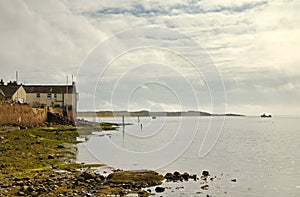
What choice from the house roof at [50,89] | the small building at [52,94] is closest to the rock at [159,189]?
the small building at [52,94]

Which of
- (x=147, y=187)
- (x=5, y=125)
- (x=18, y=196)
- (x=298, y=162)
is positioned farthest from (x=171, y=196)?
(x=5, y=125)

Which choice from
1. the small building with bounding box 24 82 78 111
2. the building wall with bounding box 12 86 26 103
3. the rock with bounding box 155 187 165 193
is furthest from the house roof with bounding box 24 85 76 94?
the rock with bounding box 155 187 165 193

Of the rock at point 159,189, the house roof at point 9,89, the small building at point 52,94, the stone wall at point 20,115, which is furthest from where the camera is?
the small building at point 52,94

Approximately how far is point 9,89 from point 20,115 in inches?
999

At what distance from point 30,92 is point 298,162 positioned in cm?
7190

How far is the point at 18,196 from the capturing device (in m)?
21.9

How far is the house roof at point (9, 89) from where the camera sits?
88125 millimetres

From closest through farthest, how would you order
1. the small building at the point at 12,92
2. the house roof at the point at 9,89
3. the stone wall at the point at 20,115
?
the stone wall at the point at 20,115, the small building at the point at 12,92, the house roof at the point at 9,89

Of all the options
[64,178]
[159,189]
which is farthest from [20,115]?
[159,189]

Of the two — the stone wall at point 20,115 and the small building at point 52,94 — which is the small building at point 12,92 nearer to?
the small building at point 52,94

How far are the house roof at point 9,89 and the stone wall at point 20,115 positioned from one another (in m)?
11.0

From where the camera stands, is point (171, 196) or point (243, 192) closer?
point (171, 196)

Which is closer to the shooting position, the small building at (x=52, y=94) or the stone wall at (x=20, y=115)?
the stone wall at (x=20, y=115)

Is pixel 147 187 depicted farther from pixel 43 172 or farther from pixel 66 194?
pixel 43 172
